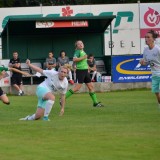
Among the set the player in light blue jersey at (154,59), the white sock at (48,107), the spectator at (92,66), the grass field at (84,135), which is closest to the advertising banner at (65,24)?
the spectator at (92,66)

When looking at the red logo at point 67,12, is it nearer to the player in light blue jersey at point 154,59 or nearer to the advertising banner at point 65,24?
the advertising banner at point 65,24

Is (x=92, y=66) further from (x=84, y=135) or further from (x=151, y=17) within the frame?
(x=84, y=135)

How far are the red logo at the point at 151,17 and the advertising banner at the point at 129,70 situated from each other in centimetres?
471

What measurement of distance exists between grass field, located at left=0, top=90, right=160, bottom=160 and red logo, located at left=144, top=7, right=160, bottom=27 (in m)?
18.1

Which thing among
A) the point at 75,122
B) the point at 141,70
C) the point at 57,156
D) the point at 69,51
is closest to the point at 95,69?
the point at 141,70

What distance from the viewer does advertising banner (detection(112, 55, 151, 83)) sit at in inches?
1393

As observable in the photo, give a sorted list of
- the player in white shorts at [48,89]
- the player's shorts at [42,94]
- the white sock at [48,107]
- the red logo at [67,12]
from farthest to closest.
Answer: the red logo at [67,12] → the player's shorts at [42,94] → the player in white shorts at [48,89] → the white sock at [48,107]

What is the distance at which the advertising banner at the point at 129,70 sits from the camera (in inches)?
1393

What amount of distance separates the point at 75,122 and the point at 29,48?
848 inches

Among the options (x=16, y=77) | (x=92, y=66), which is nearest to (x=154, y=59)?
(x=16, y=77)

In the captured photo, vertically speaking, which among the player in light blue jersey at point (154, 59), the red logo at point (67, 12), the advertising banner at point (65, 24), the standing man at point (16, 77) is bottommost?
the standing man at point (16, 77)

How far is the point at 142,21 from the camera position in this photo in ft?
131

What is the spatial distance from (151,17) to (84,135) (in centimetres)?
2564

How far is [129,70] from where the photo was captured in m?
35.5
